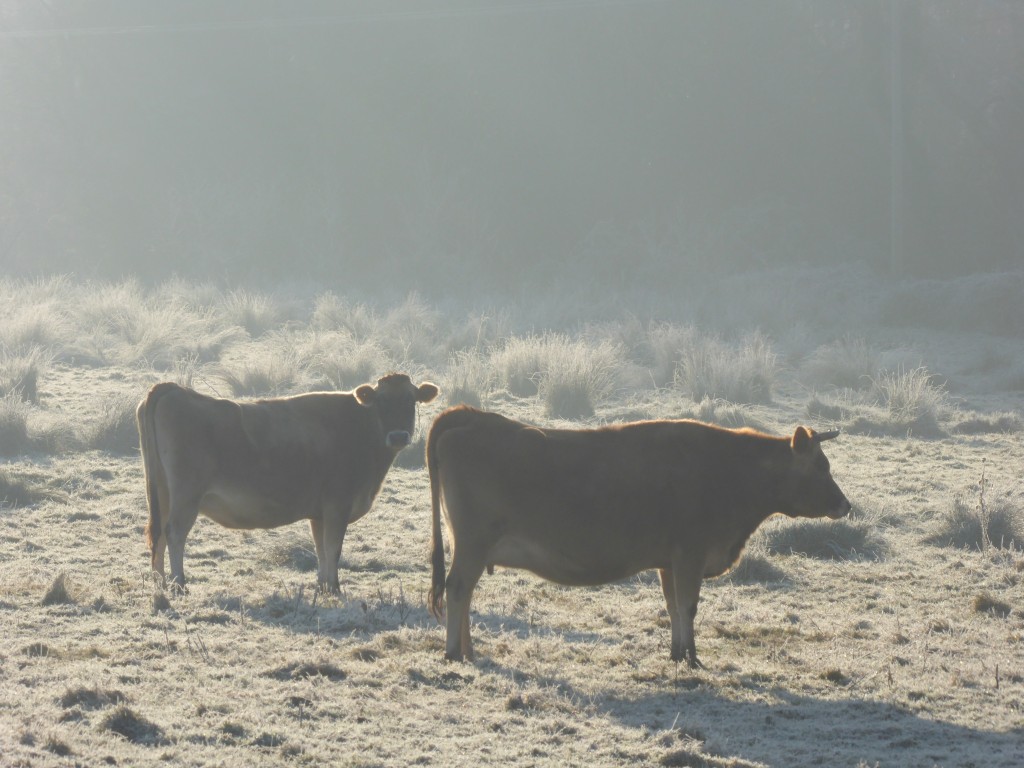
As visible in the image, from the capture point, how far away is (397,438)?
31.0 ft

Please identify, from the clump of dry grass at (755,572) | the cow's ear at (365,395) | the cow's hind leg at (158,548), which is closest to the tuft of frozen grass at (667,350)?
the clump of dry grass at (755,572)

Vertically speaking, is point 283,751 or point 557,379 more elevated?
point 557,379

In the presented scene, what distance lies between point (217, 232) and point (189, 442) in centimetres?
3111

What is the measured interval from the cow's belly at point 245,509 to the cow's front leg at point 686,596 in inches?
127

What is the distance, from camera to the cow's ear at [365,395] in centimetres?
966

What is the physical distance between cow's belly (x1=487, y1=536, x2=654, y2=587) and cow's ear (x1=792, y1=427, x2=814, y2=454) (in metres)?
1.21

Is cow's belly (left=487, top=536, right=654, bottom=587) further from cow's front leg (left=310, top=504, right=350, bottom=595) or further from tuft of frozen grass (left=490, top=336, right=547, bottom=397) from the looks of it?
tuft of frozen grass (left=490, top=336, right=547, bottom=397)

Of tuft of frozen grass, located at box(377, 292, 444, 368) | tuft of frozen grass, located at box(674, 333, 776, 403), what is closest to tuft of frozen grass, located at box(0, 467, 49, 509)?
tuft of frozen grass, located at box(377, 292, 444, 368)

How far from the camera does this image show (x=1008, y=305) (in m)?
26.1

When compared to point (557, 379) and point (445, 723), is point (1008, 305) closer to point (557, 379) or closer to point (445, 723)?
point (557, 379)

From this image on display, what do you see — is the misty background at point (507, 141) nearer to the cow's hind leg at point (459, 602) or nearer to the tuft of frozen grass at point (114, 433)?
the tuft of frozen grass at point (114, 433)

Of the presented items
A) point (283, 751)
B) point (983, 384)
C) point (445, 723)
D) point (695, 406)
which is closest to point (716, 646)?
point (445, 723)

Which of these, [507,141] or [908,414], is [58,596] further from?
[507,141]

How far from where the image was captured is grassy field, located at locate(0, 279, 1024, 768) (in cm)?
583
